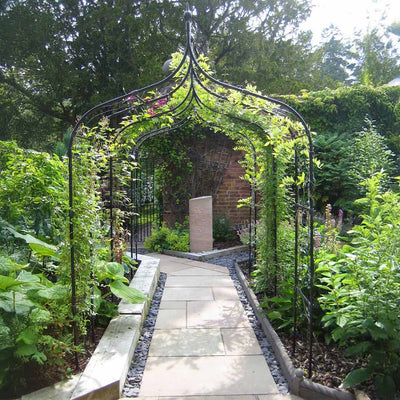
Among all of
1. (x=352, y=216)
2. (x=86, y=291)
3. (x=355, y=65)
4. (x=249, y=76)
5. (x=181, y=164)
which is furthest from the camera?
(x=355, y=65)

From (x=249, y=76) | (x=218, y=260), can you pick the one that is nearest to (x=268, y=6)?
(x=249, y=76)

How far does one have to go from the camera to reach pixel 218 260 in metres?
6.48

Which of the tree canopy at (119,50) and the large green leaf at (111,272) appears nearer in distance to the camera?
the large green leaf at (111,272)

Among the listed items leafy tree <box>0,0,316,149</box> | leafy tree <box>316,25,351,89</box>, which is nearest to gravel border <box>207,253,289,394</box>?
leafy tree <box>0,0,316,149</box>

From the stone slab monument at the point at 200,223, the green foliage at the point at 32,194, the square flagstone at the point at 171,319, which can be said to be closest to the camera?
the green foliage at the point at 32,194

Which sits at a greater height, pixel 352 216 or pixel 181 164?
pixel 181 164

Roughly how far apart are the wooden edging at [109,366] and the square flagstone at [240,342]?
77 centimetres

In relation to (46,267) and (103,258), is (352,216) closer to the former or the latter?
(103,258)

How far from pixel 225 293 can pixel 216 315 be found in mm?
740

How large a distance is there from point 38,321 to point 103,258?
4.89ft

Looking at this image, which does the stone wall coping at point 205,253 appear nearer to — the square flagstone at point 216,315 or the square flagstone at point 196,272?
the square flagstone at point 196,272

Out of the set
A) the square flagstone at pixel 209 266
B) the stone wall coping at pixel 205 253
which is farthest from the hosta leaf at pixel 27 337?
the stone wall coping at pixel 205 253

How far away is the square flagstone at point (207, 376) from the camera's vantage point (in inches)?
99.9

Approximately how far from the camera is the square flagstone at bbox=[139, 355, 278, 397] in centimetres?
254
